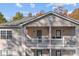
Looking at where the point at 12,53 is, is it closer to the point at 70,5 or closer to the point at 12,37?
the point at 12,37

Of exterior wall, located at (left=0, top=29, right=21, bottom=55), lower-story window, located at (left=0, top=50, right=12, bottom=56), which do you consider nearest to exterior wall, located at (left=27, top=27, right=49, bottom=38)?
exterior wall, located at (left=0, top=29, right=21, bottom=55)

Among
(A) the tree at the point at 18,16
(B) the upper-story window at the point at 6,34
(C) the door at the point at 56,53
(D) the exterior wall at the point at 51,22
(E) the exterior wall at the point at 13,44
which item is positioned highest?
(A) the tree at the point at 18,16

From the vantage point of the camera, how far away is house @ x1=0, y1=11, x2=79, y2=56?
3.00 m

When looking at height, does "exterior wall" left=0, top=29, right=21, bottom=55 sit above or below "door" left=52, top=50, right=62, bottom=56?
above

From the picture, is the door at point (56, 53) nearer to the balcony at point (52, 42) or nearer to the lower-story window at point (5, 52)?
the balcony at point (52, 42)

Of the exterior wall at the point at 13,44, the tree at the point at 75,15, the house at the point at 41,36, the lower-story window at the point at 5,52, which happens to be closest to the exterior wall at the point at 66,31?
the house at the point at 41,36

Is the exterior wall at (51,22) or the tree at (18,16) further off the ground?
the tree at (18,16)

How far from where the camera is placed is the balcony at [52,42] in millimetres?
2999

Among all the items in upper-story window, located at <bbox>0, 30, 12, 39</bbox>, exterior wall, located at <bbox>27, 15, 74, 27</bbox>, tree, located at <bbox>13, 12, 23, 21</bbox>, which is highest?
tree, located at <bbox>13, 12, 23, 21</bbox>

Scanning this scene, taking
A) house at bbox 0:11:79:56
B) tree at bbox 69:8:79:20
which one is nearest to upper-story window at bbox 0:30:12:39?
house at bbox 0:11:79:56

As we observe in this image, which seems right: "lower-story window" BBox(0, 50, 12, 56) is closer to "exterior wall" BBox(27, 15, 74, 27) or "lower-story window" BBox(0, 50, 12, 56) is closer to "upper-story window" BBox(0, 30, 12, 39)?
"upper-story window" BBox(0, 30, 12, 39)

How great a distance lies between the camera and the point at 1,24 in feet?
9.91

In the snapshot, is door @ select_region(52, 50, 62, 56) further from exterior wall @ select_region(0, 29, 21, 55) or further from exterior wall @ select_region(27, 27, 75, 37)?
exterior wall @ select_region(0, 29, 21, 55)

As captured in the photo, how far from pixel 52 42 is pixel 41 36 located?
13cm
